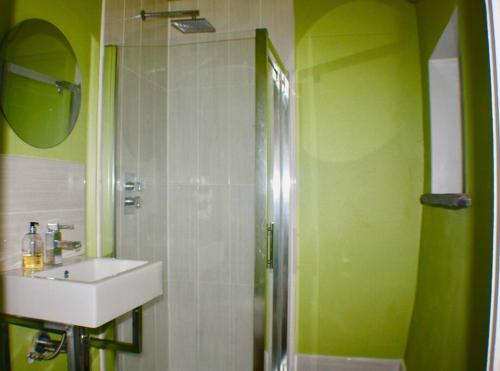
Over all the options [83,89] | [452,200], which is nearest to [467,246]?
[452,200]

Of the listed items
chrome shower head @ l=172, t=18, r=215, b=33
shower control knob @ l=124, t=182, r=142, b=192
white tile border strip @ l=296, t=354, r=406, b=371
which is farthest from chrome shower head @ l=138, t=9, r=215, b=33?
Answer: white tile border strip @ l=296, t=354, r=406, b=371

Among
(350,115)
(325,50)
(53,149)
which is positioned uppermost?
(325,50)

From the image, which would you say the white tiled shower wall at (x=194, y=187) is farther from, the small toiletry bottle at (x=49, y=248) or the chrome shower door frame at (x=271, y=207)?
the small toiletry bottle at (x=49, y=248)

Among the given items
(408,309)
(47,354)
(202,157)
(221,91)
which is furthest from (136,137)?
(408,309)

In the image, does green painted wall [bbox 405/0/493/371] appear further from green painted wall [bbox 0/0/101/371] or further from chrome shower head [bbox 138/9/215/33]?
green painted wall [bbox 0/0/101/371]

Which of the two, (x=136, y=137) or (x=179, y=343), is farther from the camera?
(x=179, y=343)

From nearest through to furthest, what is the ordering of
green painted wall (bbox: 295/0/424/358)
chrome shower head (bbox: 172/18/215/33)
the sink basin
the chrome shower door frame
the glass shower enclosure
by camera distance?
the sink basin, the chrome shower door frame, the glass shower enclosure, chrome shower head (bbox: 172/18/215/33), green painted wall (bbox: 295/0/424/358)

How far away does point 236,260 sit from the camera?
6.63 ft

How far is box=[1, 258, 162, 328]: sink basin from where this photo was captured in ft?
3.71

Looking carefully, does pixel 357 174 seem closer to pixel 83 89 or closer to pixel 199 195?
pixel 199 195

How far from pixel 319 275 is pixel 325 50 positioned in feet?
4.92

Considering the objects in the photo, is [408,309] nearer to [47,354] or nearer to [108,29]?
[47,354]

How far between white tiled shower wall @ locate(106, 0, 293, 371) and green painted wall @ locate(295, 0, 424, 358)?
19.9 inches

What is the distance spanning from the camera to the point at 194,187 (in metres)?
2.10
